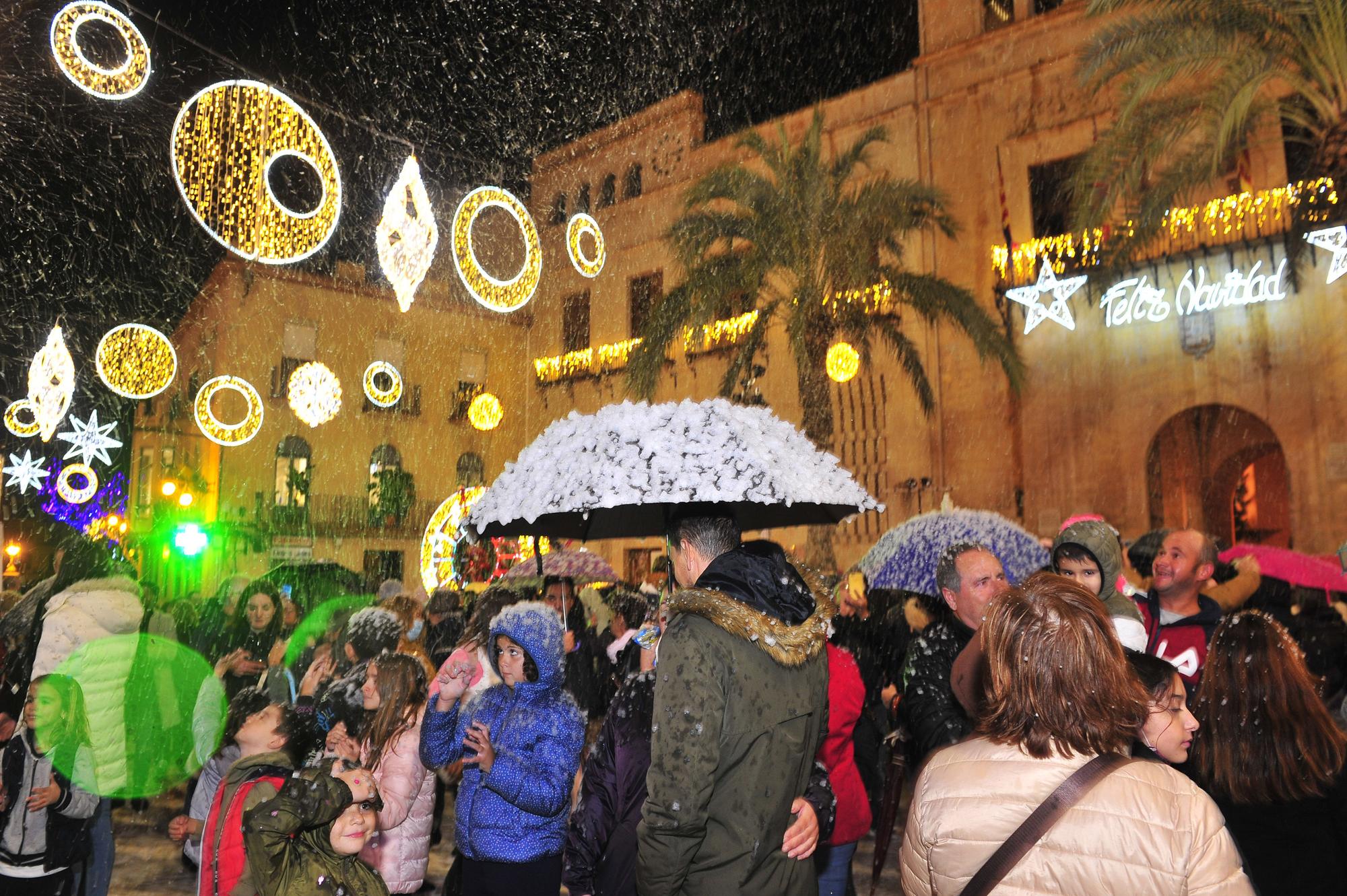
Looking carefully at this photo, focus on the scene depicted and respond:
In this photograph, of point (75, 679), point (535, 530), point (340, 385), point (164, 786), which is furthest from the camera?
point (340, 385)

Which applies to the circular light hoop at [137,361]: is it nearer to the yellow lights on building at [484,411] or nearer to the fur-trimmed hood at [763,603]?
the yellow lights on building at [484,411]

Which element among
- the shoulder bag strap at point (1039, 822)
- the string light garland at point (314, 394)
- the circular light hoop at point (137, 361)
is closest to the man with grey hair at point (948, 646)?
the shoulder bag strap at point (1039, 822)

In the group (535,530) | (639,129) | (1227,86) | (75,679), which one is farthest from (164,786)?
(639,129)

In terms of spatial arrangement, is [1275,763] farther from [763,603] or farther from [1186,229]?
[1186,229]

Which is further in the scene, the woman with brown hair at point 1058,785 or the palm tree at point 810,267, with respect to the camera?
the palm tree at point 810,267

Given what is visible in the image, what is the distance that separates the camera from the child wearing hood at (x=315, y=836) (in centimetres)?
313

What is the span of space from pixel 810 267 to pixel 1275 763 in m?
13.6

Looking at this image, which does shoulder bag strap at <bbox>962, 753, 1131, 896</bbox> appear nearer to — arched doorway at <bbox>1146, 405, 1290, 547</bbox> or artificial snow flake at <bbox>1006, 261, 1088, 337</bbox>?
arched doorway at <bbox>1146, 405, 1290, 547</bbox>

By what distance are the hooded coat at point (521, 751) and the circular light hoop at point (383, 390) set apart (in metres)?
18.7

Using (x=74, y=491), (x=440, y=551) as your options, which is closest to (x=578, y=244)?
(x=440, y=551)

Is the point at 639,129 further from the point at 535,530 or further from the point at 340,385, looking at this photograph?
the point at 535,530

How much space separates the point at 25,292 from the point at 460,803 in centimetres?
2388

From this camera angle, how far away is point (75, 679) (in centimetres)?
507

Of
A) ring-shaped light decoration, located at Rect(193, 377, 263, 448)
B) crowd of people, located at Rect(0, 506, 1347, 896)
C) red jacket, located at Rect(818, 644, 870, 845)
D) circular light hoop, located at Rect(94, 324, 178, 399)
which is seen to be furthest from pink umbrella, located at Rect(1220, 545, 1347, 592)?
circular light hoop, located at Rect(94, 324, 178, 399)
